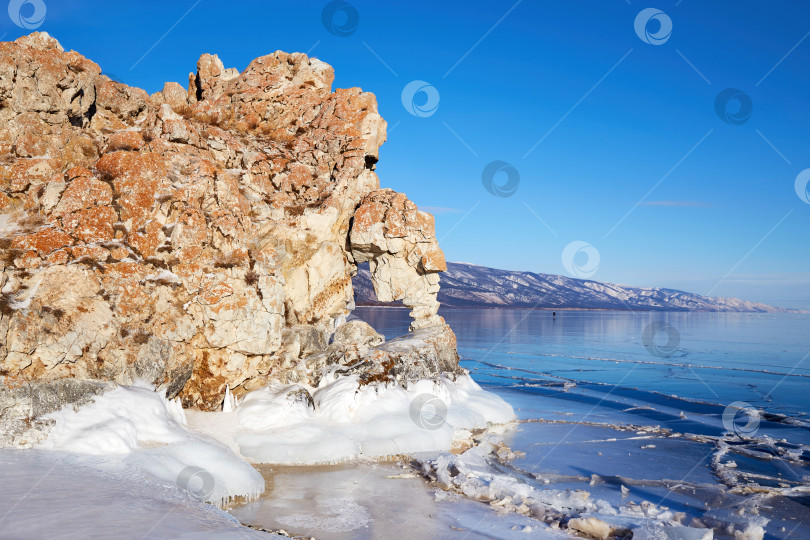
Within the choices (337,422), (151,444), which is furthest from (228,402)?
(151,444)

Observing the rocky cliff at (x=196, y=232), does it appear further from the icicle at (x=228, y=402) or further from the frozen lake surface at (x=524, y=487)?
the frozen lake surface at (x=524, y=487)

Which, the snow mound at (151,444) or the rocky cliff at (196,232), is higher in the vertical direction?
the rocky cliff at (196,232)

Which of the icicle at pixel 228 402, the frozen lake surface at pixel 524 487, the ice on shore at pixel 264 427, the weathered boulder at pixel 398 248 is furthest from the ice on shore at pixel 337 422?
the weathered boulder at pixel 398 248

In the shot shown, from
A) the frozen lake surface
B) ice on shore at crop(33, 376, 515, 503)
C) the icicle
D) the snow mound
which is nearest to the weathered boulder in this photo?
ice on shore at crop(33, 376, 515, 503)

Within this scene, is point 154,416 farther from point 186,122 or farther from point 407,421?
point 186,122

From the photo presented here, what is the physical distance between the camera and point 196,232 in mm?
16984

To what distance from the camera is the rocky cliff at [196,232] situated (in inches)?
547

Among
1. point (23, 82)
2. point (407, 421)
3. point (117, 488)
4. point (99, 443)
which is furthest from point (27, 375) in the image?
point (407, 421)

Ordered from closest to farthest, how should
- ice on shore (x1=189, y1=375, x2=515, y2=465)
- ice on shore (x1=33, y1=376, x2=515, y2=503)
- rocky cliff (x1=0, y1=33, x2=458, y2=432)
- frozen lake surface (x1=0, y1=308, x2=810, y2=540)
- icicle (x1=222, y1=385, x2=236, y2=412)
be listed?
frozen lake surface (x1=0, y1=308, x2=810, y2=540), ice on shore (x1=33, y1=376, x2=515, y2=503), rocky cliff (x1=0, y1=33, x2=458, y2=432), ice on shore (x1=189, y1=375, x2=515, y2=465), icicle (x1=222, y1=385, x2=236, y2=412)

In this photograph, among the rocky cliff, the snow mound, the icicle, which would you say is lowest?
the snow mound

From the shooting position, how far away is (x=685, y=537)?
10969 mm

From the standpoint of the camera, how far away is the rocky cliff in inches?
547

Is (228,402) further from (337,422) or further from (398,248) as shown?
(398,248)

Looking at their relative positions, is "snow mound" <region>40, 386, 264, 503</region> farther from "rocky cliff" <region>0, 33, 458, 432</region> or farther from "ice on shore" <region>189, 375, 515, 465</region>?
"ice on shore" <region>189, 375, 515, 465</region>
